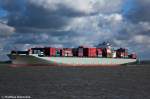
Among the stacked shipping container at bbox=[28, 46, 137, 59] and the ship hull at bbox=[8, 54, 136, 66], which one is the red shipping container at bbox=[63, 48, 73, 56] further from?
the ship hull at bbox=[8, 54, 136, 66]

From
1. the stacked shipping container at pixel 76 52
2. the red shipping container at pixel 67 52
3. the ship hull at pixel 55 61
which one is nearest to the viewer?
the ship hull at pixel 55 61

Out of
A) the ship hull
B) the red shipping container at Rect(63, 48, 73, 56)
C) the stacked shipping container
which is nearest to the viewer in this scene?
the ship hull

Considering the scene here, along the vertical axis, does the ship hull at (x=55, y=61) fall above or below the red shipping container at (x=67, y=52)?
below

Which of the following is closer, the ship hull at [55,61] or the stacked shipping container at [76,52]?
the ship hull at [55,61]

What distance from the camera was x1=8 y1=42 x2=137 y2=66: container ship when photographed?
460 ft

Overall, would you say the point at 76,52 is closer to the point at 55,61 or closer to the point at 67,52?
the point at 67,52

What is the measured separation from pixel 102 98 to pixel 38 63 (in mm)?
103716

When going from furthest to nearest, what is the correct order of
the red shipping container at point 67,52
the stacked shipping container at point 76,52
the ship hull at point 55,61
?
the red shipping container at point 67,52
the stacked shipping container at point 76,52
the ship hull at point 55,61

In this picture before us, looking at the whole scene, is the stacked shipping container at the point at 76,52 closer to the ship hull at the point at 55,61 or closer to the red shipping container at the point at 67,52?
the red shipping container at the point at 67,52

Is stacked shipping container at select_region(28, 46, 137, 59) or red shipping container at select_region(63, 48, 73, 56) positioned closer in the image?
stacked shipping container at select_region(28, 46, 137, 59)

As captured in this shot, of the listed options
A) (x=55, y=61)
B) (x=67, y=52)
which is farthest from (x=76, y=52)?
(x=55, y=61)

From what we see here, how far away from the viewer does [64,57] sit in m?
144

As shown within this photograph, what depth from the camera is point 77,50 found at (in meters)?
152

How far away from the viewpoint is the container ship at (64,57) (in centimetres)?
14012
